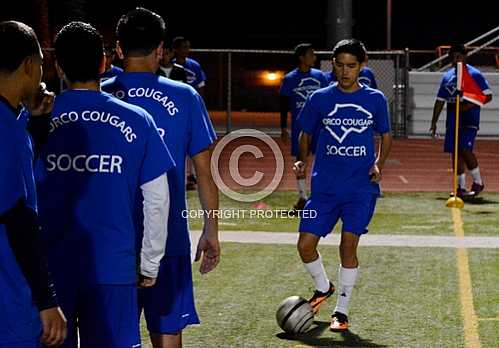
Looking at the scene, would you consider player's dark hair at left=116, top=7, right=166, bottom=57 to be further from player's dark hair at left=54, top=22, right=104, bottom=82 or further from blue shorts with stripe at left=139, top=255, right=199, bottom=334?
blue shorts with stripe at left=139, top=255, right=199, bottom=334

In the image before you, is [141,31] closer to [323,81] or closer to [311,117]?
[311,117]

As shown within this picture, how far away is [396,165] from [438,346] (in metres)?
14.6

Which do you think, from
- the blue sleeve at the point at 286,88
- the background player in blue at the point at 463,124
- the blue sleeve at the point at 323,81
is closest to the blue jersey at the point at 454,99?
the background player in blue at the point at 463,124

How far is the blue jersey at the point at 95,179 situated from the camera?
4586mm

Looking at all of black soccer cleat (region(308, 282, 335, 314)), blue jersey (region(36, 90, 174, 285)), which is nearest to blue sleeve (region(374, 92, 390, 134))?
black soccer cleat (region(308, 282, 335, 314))

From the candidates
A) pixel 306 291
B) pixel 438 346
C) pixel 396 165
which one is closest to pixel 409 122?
pixel 396 165

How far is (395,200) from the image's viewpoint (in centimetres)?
1582

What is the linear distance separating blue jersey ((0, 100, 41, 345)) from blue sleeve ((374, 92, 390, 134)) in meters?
4.64

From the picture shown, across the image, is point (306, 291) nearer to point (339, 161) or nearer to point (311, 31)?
point (339, 161)

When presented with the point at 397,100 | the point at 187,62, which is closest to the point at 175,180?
the point at 187,62

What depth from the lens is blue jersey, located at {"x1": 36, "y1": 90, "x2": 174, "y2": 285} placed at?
181 inches

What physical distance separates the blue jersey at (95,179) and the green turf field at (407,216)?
815 cm

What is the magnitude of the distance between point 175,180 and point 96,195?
2.92 feet

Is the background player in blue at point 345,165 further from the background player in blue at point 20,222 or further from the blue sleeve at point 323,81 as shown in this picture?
the blue sleeve at point 323,81
